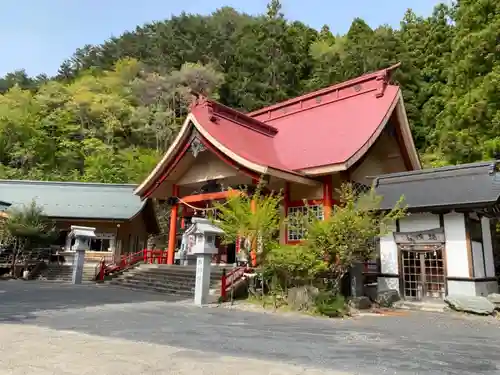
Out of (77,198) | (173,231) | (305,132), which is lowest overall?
(173,231)

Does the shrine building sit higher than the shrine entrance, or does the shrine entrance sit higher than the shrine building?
the shrine building

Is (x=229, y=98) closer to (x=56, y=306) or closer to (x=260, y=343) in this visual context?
(x=56, y=306)

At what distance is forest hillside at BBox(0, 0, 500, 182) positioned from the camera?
3397 cm

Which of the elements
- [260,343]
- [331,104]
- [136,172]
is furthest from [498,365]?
[136,172]

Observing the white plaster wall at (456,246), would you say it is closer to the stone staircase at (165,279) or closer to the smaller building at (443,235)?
the smaller building at (443,235)

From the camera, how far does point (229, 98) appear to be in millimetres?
41906

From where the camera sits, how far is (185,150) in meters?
16.6

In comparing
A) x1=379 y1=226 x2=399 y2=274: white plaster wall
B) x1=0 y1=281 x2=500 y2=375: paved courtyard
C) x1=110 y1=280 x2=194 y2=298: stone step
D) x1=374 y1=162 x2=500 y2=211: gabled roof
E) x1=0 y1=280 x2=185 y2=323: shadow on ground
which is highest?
x1=374 y1=162 x2=500 y2=211: gabled roof

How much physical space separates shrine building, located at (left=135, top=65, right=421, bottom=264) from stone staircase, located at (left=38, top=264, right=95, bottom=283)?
4970 millimetres

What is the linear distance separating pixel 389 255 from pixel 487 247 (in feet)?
9.42

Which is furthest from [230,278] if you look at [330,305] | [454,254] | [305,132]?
[305,132]

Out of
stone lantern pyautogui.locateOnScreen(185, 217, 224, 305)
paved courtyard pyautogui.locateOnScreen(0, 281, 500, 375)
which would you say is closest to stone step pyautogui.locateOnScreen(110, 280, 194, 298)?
stone lantern pyautogui.locateOnScreen(185, 217, 224, 305)

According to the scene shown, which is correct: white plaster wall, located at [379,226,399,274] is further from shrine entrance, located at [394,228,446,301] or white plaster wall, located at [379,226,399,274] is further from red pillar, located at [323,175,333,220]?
red pillar, located at [323,175,333,220]

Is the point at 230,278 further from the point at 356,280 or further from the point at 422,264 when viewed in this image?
the point at 422,264
